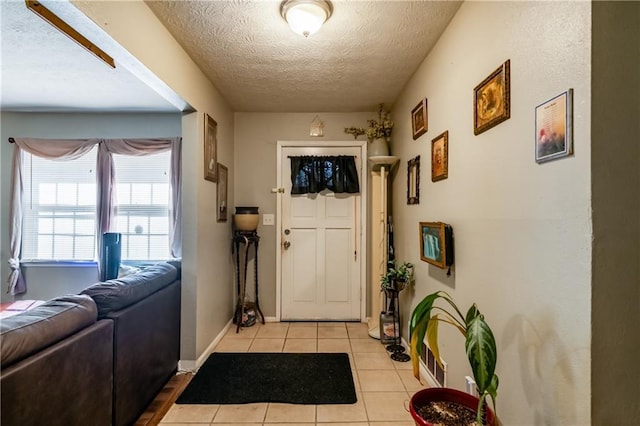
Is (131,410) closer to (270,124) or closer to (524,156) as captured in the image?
(524,156)

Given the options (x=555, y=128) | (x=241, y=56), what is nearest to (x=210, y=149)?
(x=241, y=56)

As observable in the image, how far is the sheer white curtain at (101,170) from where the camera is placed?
10.7 ft

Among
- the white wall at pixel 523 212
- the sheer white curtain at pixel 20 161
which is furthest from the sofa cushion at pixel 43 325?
the sheer white curtain at pixel 20 161

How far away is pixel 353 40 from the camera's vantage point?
2.03 meters

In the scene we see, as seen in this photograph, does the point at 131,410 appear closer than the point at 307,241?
Yes

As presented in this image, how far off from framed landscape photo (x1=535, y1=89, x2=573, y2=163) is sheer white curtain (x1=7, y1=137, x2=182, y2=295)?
316cm

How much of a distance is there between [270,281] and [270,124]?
1.84 meters


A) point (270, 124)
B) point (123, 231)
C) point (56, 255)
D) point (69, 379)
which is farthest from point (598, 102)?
point (56, 255)

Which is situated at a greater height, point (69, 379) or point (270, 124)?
point (270, 124)

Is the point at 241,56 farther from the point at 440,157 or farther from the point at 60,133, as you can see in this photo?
the point at 60,133

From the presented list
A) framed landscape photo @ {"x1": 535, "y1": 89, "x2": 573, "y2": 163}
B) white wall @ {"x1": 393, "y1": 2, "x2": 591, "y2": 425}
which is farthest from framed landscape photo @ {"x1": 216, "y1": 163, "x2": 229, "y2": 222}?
framed landscape photo @ {"x1": 535, "y1": 89, "x2": 573, "y2": 163}

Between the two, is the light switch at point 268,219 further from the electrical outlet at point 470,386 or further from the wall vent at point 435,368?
the electrical outlet at point 470,386

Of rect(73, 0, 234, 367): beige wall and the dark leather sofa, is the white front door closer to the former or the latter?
rect(73, 0, 234, 367): beige wall

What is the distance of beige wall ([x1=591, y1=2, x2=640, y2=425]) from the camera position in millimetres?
899
